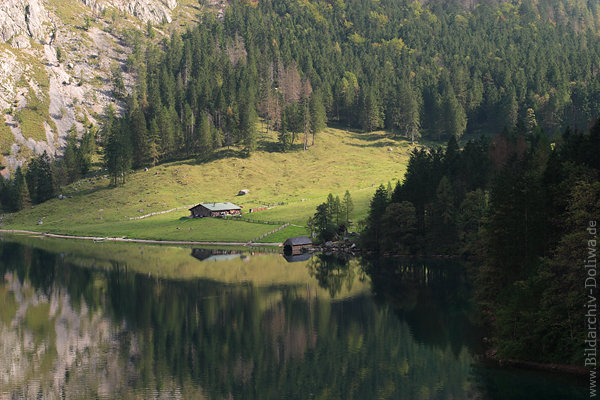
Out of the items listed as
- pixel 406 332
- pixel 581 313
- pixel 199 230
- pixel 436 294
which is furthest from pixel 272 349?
pixel 199 230

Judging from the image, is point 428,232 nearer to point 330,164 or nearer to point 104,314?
point 104,314

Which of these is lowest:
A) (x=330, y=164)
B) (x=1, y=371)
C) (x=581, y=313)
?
(x=1, y=371)

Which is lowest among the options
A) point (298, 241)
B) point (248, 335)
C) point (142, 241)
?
point (248, 335)

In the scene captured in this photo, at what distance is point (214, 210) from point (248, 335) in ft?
311

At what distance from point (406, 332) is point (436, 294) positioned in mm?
18716

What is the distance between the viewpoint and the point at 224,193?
164750mm

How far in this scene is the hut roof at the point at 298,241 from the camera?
11744 centimetres

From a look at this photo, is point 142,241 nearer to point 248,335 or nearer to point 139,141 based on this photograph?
point 139,141

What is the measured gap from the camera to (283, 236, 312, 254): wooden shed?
4609 inches

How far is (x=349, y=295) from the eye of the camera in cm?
7325

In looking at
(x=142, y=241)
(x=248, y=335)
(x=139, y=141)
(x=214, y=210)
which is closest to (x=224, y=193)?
(x=214, y=210)

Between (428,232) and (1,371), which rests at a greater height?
(428,232)

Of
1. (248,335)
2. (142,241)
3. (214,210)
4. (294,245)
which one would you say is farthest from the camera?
(214,210)

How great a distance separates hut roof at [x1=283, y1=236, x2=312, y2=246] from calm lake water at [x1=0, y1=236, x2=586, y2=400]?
19058mm
